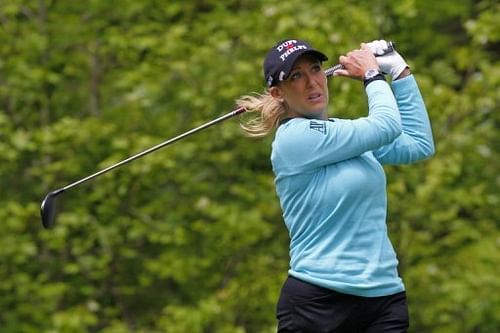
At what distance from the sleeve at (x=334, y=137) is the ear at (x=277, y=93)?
0.12 metres

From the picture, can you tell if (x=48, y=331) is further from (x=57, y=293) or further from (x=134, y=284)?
(x=134, y=284)

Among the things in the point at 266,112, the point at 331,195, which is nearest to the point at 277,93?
the point at 266,112

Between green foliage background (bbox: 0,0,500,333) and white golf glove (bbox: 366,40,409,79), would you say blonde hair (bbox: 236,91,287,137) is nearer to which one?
white golf glove (bbox: 366,40,409,79)

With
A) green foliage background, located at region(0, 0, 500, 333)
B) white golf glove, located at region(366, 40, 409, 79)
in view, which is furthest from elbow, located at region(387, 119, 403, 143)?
green foliage background, located at region(0, 0, 500, 333)

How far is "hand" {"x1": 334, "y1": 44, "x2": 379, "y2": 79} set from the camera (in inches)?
154

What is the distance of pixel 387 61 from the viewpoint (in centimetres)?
404

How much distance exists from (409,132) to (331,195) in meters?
0.48

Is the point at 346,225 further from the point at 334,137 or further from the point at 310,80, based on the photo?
the point at 310,80

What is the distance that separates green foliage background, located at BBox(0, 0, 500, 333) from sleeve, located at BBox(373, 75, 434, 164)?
3.78 m

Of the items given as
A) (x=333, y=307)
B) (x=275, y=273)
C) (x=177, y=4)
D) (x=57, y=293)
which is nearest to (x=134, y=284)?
(x=57, y=293)

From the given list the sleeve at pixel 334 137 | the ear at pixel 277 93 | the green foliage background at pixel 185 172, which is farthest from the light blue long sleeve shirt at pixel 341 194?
the green foliage background at pixel 185 172

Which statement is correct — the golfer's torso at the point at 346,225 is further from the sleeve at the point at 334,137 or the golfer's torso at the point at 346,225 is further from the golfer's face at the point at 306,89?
the golfer's face at the point at 306,89

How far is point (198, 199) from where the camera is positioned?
8766mm

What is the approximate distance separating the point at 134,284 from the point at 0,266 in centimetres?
99
